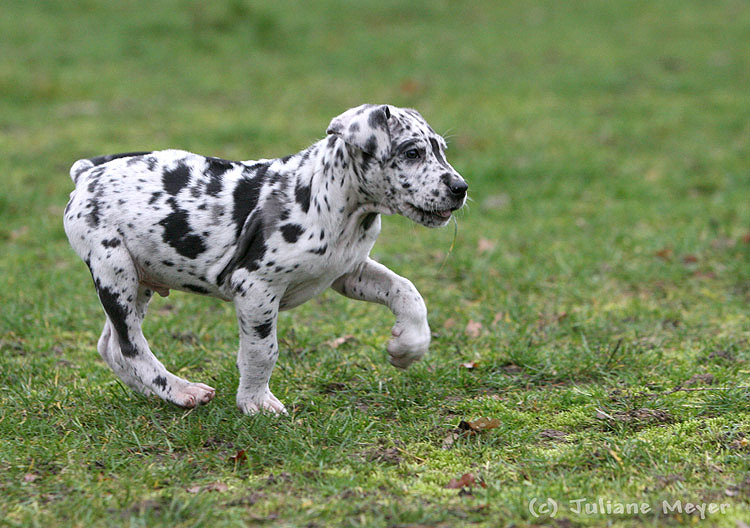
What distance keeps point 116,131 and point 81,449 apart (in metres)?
7.22

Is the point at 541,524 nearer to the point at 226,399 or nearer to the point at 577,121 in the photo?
the point at 226,399

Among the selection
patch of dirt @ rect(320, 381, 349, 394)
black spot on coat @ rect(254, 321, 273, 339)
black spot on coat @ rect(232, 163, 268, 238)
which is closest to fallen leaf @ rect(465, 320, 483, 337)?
patch of dirt @ rect(320, 381, 349, 394)

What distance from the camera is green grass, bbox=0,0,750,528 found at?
3.84m

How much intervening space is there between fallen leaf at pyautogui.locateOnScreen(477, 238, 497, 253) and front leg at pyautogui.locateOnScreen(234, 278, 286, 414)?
134 inches

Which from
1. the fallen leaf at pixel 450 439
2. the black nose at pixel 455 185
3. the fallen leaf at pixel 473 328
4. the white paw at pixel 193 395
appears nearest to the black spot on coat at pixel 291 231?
the black nose at pixel 455 185

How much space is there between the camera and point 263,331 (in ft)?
14.4

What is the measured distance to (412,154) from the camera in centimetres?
424

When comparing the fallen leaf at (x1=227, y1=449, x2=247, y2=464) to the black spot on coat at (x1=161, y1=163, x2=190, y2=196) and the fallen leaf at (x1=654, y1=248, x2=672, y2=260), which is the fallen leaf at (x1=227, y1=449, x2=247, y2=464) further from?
the fallen leaf at (x1=654, y1=248, x2=672, y2=260)

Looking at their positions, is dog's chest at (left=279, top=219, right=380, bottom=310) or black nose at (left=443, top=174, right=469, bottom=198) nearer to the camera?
black nose at (left=443, top=174, right=469, bottom=198)

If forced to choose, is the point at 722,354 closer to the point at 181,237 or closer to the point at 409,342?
the point at 409,342

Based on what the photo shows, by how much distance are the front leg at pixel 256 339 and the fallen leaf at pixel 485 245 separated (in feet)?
11.2

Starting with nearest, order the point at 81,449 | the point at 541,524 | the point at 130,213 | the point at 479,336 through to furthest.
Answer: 1. the point at 541,524
2. the point at 81,449
3. the point at 130,213
4. the point at 479,336

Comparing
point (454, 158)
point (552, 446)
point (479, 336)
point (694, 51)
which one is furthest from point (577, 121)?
point (552, 446)

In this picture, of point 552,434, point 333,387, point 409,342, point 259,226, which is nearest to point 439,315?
point 333,387
